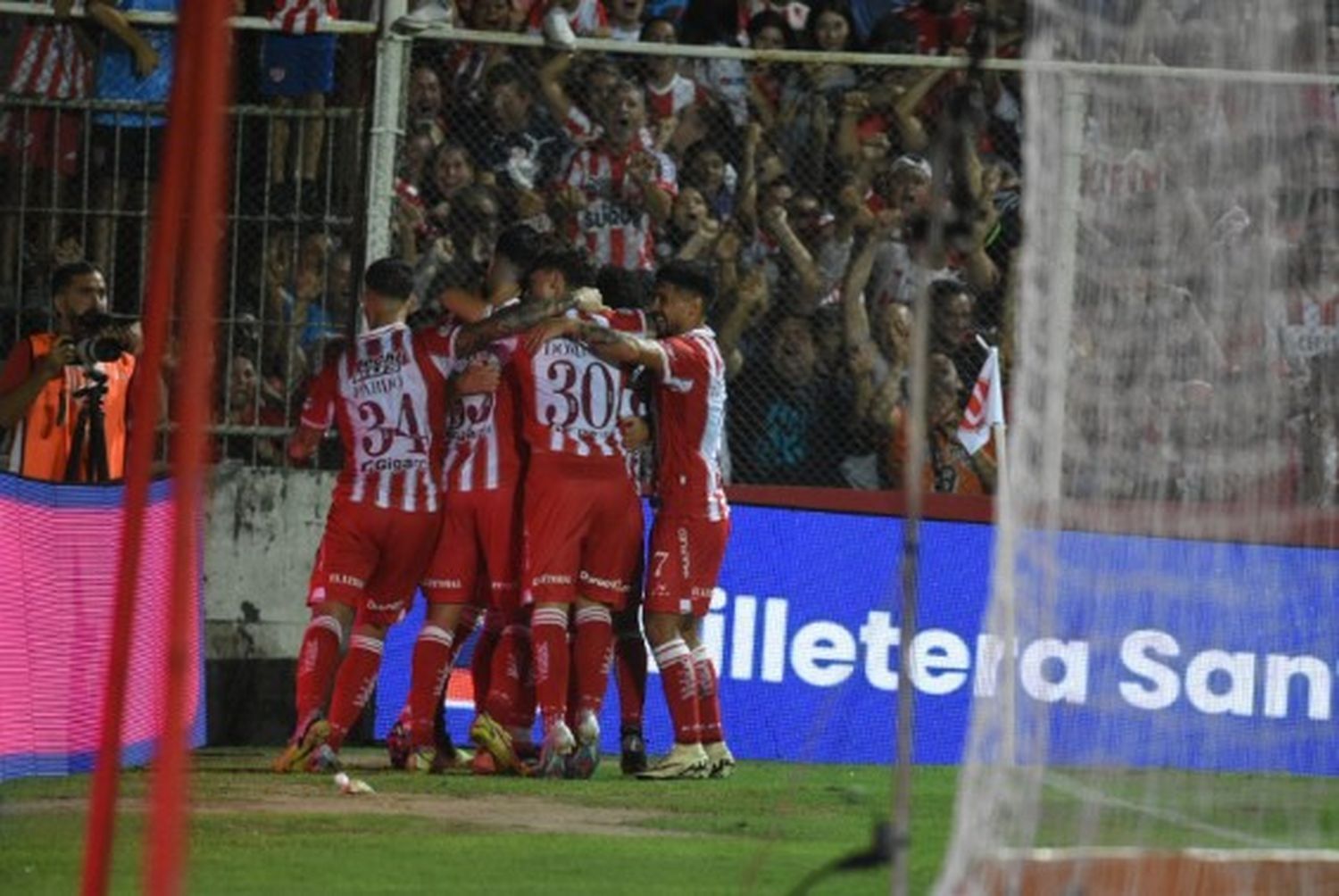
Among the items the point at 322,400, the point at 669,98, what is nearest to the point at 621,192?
the point at 669,98

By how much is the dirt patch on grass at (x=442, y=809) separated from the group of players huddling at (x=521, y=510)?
1.21 m

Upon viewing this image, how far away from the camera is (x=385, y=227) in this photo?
1426cm

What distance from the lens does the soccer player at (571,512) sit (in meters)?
12.5

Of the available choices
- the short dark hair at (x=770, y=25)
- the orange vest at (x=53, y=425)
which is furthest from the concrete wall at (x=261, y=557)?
the short dark hair at (x=770, y=25)

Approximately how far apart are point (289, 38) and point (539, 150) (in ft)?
5.40

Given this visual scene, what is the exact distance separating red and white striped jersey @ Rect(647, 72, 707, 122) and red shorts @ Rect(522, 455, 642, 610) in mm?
3301

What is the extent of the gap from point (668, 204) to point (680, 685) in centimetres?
359

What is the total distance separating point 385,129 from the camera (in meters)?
14.3

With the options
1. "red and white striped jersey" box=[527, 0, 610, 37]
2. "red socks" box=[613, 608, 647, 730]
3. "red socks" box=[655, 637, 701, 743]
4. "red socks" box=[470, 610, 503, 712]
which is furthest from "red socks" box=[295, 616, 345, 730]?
"red and white striped jersey" box=[527, 0, 610, 37]

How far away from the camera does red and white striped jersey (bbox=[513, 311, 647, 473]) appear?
41.2ft

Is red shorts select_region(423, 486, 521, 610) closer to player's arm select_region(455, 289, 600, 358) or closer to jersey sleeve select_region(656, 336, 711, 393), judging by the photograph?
player's arm select_region(455, 289, 600, 358)

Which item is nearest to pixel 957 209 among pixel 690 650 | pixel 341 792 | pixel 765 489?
pixel 341 792

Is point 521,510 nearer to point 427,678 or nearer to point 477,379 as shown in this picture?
point 477,379

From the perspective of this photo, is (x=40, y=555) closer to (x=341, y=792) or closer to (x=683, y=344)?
(x=341, y=792)
